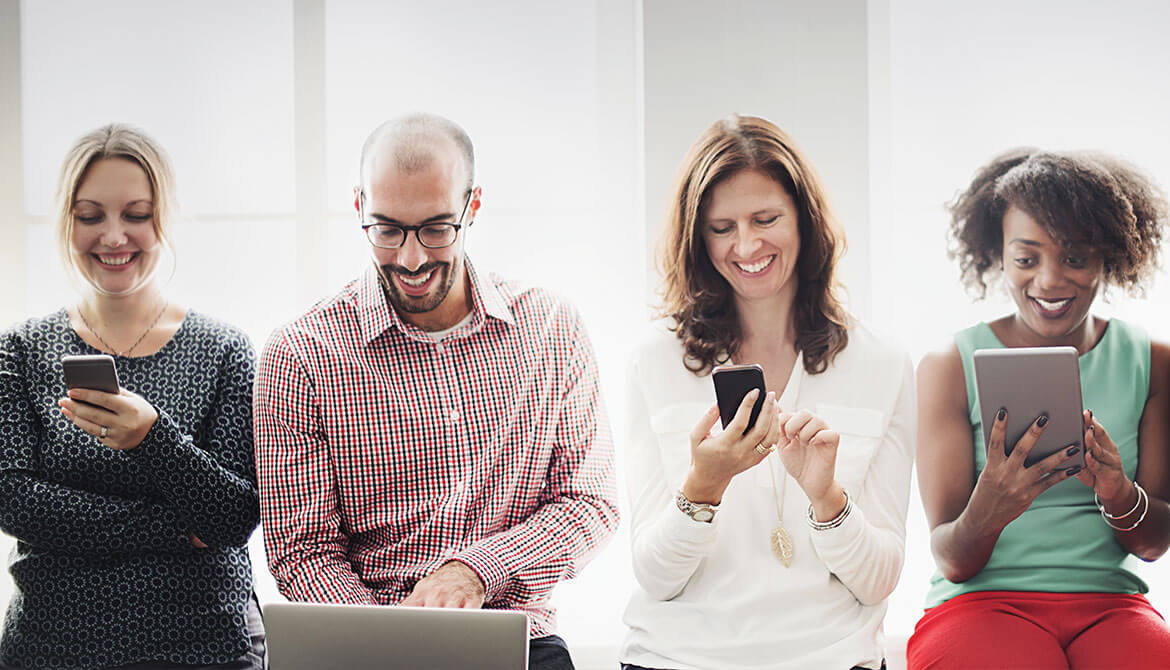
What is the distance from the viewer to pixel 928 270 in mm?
2564

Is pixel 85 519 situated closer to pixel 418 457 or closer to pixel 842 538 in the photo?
pixel 418 457

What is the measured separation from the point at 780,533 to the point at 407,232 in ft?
3.46

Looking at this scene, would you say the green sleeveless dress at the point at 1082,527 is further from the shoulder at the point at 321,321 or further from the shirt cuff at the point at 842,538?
the shoulder at the point at 321,321

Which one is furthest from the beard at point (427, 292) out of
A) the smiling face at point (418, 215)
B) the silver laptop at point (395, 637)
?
the silver laptop at point (395, 637)

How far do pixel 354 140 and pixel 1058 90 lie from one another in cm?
189

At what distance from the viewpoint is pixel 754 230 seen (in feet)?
7.15

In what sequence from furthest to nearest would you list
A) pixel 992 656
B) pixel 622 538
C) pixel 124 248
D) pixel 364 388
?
pixel 622 538
pixel 124 248
pixel 364 388
pixel 992 656

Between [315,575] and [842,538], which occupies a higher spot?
[842,538]

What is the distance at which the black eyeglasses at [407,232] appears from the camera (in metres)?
2.18

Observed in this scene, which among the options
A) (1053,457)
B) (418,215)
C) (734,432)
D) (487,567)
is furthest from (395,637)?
(1053,457)

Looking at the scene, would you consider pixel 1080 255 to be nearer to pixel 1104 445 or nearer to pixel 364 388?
pixel 1104 445

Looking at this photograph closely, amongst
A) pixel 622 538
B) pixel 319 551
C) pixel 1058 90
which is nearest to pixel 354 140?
pixel 319 551

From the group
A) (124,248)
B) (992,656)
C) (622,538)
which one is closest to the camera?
(992,656)

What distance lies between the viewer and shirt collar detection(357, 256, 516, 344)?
2246mm
